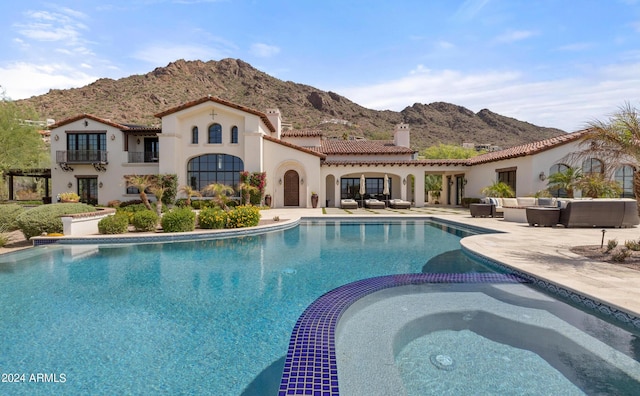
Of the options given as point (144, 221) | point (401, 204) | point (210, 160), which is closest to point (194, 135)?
point (210, 160)

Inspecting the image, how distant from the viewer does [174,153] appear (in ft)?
73.5

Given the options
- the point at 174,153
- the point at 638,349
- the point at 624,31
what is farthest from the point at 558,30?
the point at 174,153

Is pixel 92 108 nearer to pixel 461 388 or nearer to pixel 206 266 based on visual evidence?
pixel 206 266

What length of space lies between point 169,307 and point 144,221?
836 cm

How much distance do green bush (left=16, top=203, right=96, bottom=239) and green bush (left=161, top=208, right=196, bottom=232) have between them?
3384 millimetres

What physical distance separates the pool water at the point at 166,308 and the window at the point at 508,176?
13481 millimetres

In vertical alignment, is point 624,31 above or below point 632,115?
above

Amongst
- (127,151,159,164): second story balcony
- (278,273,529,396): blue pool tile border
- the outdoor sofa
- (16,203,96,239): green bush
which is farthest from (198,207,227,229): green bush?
(127,151,159,164): second story balcony

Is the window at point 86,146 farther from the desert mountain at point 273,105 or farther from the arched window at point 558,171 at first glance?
the desert mountain at point 273,105

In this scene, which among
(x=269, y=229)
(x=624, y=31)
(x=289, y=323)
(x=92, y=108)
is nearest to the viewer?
(x=289, y=323)

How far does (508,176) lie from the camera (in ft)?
69.0

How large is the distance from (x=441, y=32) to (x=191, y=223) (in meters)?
14.8

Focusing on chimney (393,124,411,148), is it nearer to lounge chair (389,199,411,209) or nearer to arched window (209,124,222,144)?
lounge chair (389,199,411,209)

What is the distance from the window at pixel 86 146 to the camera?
77.6 feet
